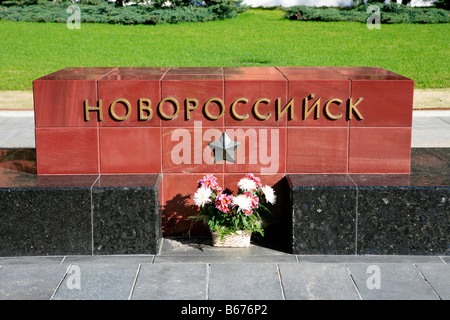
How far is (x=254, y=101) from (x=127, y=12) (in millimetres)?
24055

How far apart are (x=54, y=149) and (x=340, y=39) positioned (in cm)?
1997

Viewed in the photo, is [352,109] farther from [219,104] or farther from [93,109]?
[93,109]

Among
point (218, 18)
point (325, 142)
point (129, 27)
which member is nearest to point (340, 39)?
point (218, 18)

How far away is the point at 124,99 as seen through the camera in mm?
6250

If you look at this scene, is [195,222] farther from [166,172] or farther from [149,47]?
[149,47]

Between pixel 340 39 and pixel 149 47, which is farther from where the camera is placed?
pixel 340 39

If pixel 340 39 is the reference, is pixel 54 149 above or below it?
below

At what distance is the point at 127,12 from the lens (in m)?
29.0

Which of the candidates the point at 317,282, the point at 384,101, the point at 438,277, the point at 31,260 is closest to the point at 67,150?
the point at 31,260

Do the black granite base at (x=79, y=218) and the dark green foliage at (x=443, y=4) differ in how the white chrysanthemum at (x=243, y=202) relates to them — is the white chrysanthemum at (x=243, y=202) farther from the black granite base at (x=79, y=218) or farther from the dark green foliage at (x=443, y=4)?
the dark green foliage at (x=443, y=4)

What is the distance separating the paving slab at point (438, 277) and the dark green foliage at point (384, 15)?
2500 cm
